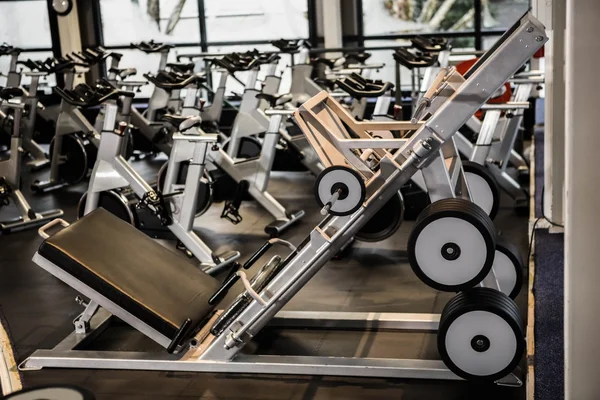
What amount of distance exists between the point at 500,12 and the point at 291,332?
6.58 m

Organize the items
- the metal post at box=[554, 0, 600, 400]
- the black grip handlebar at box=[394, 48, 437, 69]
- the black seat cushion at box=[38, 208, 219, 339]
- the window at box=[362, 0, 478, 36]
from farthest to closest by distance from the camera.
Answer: the window at box=[362, 0, 478, 36]
the black grip handlebar at box=[394, 48, 437, 69]
the black seat cushion at box=[38, 208, 219, 339]
the metal post at box=[554, 0, 600, 400]

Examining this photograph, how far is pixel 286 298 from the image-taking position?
3.65 metres

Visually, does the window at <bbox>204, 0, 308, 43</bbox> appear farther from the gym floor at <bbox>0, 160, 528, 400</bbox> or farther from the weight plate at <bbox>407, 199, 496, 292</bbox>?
the weight plate at <bbox>407, 199, 496, 292</bbox>

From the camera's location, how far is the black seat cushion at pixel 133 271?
3.74 m

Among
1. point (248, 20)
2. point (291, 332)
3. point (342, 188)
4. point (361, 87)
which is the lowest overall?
point (291, 332)

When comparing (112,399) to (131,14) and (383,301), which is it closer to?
(383,301)

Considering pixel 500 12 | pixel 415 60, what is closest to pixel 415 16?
pixel 500 12

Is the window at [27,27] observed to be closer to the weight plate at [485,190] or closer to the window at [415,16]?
the window at [415,16]

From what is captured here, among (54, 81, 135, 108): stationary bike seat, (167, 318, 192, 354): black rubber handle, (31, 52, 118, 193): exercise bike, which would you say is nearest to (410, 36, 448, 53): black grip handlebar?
(54, 81, 135, 108): stationary bike seat

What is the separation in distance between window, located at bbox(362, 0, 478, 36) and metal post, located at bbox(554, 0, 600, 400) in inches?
292

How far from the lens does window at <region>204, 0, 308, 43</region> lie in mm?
10445

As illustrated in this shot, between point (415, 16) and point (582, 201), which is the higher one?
point (415, 16)

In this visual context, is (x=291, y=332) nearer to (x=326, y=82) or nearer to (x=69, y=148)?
(x=326, y=82)

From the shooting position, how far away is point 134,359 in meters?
3.89
